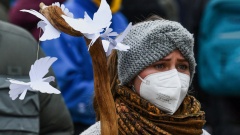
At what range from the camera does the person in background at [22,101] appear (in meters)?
4.85

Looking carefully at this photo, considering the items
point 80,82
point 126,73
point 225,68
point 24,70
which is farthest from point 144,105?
point 225,68

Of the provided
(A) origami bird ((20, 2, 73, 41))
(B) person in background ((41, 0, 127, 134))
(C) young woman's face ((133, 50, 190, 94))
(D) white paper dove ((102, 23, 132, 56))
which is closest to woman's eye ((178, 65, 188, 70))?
(C) young woman's face ((133, 50, 190, 94))

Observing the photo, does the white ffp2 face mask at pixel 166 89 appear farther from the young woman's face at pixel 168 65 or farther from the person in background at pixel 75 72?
the person in background at pixel 75 72

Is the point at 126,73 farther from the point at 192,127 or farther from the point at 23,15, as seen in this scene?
the point at 23,15

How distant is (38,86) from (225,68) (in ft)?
10.3

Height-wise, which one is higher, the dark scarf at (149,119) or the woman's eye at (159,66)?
the woman's eye at (159,66)

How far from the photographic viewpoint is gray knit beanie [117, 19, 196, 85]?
4539 millimetres

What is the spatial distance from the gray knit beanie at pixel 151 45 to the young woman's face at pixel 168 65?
0.02 m

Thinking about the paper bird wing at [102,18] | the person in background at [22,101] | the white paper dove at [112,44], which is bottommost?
the person in background at [22,101]

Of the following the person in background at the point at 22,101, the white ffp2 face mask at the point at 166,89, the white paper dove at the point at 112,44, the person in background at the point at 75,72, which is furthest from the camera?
the person in background at the point at 75,72

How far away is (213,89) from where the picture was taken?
22.8ft

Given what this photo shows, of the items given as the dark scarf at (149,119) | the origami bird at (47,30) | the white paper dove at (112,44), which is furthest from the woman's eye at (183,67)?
the origami bird at (47,30)

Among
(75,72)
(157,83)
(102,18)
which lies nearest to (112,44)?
(102,18)

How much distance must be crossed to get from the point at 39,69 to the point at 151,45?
2.75 ft
